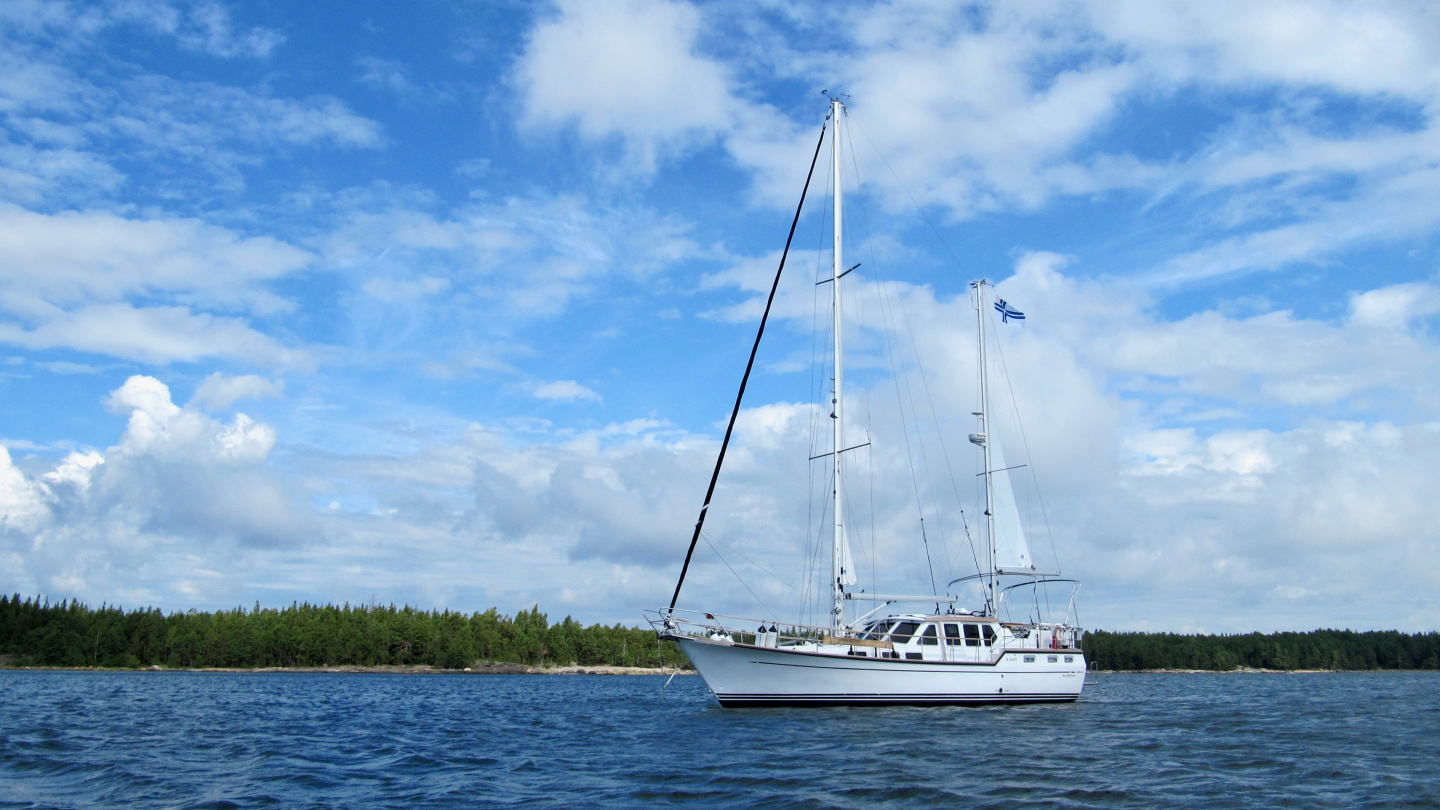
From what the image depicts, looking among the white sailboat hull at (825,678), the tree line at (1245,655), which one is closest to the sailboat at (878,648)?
the white sailboat hull at (825,678)

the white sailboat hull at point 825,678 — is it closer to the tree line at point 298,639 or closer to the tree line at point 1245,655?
the tree line at point 298,639

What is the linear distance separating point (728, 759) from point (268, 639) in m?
151

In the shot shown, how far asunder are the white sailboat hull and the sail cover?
721cm

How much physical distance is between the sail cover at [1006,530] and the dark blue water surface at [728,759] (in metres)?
7.27

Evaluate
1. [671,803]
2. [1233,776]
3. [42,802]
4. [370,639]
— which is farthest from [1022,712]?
[370,639]

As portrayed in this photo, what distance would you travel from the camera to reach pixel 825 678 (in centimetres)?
3697

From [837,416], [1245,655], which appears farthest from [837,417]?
[1245,655]

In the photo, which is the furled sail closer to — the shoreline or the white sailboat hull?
the white sailboat hull

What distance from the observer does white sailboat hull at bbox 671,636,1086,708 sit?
36.8m

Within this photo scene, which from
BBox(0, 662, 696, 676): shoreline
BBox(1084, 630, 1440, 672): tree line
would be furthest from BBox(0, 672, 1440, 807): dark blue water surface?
BBox(1084, 630, 1440, 672): tree line

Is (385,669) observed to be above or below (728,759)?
below

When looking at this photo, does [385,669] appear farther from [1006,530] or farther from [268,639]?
[1006,530]

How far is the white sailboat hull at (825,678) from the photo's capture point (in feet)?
121

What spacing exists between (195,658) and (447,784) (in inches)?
6142
